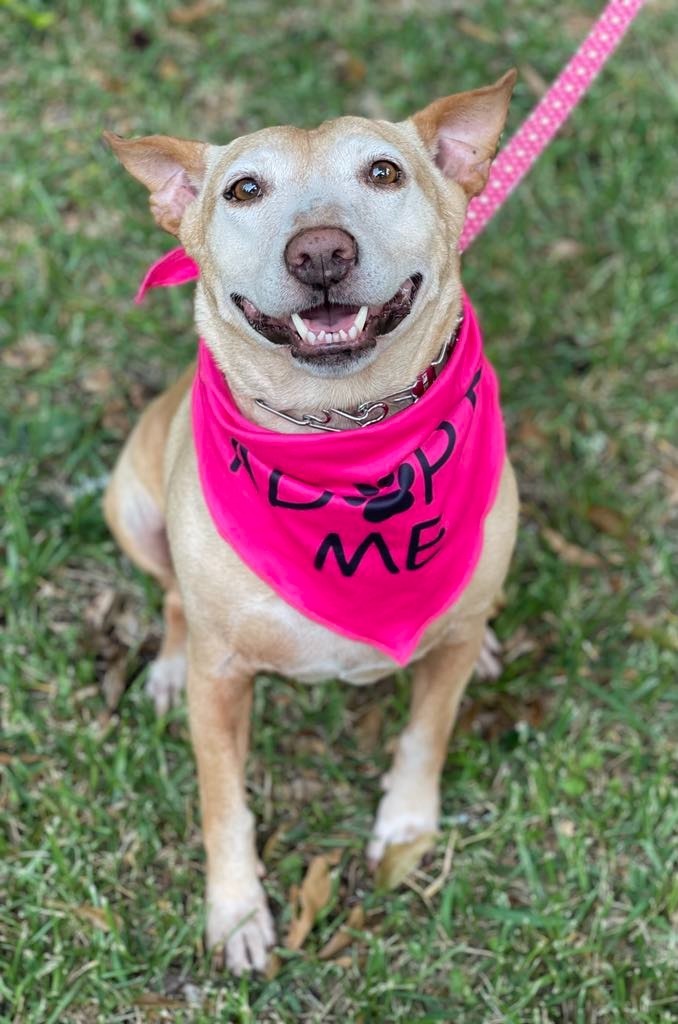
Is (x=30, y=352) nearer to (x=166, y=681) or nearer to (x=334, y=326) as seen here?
(x=166, y=681)

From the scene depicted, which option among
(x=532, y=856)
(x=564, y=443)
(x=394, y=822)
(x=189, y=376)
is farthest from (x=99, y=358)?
(x=532, y=856)

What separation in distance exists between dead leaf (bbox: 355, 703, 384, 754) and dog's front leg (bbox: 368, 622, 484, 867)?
0.21m

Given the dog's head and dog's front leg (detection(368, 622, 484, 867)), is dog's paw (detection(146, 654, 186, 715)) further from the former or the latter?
the dog's head

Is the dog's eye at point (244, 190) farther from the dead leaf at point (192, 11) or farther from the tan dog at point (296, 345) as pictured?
the dead leaf at point (192, 11)

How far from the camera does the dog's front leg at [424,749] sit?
3629mm

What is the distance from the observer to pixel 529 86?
596 cm

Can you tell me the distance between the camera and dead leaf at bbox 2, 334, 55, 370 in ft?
17.1

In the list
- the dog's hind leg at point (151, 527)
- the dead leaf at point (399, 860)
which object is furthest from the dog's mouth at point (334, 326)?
the dead leaf at point (399, 860)

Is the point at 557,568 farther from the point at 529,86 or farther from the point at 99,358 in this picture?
the point at 529,86

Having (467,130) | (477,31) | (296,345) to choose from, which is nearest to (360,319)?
(296,345)

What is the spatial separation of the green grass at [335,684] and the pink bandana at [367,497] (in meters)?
1.09

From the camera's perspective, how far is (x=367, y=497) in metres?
3.06

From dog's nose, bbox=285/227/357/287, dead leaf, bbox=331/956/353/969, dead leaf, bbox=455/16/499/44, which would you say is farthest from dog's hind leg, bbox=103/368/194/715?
dead leaf, bbox=455/16/499/44

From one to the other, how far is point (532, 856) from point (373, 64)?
425cm
